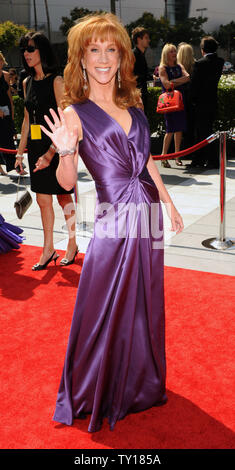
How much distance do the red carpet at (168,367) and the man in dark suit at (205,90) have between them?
4767 millimetres

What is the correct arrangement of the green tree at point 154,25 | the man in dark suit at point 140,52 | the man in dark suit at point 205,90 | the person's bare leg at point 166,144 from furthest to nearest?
the green tree at point 154,25 → the person's bare leg at point 166,144 → the man in dark suit at point 140,52 → the man in dark suit at point 205,90

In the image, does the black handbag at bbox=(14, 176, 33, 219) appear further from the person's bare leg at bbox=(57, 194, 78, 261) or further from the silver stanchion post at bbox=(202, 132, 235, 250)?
the silver stanchion post at bbox=(202, 132, 235, 250)

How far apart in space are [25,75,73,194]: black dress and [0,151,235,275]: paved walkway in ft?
3.10

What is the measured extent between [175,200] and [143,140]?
4706mm

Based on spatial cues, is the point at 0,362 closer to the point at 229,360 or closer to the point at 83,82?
the point at 229,360

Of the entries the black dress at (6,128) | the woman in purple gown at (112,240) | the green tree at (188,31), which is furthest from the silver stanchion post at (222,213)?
the green tree at (188,31)

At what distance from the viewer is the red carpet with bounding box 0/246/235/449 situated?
2611 millimetres

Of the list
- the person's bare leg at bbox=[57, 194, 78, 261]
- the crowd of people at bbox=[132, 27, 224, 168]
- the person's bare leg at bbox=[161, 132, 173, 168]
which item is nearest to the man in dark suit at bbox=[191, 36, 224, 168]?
the crowd of people at bbox=[132, 27, 224, 168]

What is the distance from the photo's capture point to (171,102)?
28.2 ft

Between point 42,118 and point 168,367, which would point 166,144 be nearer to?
point 42,118

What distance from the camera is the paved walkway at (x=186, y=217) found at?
5094mm

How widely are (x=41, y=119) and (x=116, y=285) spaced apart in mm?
2559

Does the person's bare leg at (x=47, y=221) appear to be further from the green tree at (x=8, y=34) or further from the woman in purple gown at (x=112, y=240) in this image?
the green tree at (x=8, y=34)

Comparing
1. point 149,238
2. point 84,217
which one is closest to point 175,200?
point 84,217
